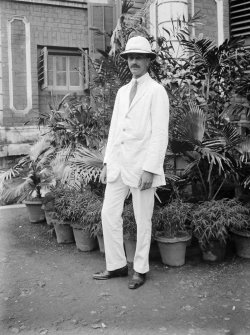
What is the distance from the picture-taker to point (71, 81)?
10.2 metres

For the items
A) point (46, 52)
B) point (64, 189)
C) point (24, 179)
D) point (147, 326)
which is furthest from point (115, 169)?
point (46, 52)

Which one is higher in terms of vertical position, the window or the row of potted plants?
the window

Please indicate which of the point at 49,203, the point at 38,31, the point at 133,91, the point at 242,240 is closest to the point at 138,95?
the point at 133,91

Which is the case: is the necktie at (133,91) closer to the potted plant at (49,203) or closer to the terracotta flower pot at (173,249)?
the terracotta flower pot at (173,249)

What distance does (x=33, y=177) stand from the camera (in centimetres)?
623

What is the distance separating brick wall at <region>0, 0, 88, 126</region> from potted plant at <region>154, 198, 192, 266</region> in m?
5.21

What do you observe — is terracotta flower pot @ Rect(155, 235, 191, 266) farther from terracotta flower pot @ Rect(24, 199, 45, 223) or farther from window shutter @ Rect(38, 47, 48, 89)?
window shutter @ Rect(38, 47, 48, 89)

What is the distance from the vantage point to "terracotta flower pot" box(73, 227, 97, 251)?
4.86 meters

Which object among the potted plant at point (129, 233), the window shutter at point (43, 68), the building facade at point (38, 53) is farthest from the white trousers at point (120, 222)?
the window shutter at point (43, 68)

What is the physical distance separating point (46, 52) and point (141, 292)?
6633 millimetres

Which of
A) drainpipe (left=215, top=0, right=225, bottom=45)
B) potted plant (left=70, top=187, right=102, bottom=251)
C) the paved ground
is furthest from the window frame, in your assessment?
the paved ground

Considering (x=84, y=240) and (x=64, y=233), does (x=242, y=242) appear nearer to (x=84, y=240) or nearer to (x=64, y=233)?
(x=84, y=240)

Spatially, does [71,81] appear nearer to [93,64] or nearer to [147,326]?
[93,64]

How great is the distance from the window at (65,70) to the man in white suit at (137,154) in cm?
594
